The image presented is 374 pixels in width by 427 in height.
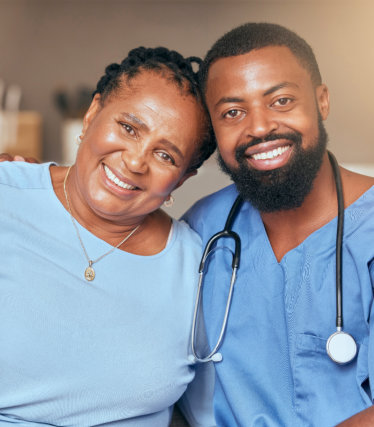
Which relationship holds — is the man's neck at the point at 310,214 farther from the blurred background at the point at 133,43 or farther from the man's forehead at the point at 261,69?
the blurred background at the point at 133,43

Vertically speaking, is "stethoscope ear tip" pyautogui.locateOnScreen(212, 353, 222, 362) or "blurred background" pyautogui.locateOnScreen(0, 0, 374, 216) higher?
"blurred background" pyautogui.locateOnScreen(0, 0, 374, 216)

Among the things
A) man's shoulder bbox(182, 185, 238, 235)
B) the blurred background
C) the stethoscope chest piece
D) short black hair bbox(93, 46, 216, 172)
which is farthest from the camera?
the blurred background

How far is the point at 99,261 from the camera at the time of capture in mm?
1287

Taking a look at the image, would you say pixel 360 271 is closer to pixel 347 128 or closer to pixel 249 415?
pixel 249 415

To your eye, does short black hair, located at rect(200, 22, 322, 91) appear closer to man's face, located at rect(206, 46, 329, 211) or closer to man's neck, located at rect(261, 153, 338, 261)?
man's face, located at rect(206, 46, 329, 211)

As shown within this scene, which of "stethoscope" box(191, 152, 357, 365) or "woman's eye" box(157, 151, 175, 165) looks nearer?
"stethoscope" box(191, 152, 357, 365)

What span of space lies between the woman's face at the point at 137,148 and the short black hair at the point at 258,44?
11cm

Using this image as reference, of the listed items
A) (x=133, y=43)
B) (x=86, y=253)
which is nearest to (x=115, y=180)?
(x=86, y=253)

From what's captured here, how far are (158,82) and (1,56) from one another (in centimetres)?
464

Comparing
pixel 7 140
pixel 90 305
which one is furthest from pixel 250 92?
pixel 7 140

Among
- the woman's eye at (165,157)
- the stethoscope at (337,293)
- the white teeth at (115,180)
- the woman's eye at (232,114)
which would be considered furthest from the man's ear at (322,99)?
the white teeth at (115,180)

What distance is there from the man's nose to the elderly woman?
15 cm

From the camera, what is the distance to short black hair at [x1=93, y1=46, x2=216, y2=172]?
4.32ft

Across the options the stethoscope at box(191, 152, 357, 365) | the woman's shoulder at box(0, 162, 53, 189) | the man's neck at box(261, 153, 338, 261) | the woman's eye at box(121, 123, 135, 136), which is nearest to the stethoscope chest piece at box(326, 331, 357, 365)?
the stethoscope at box(191, 152, 357, 365)
